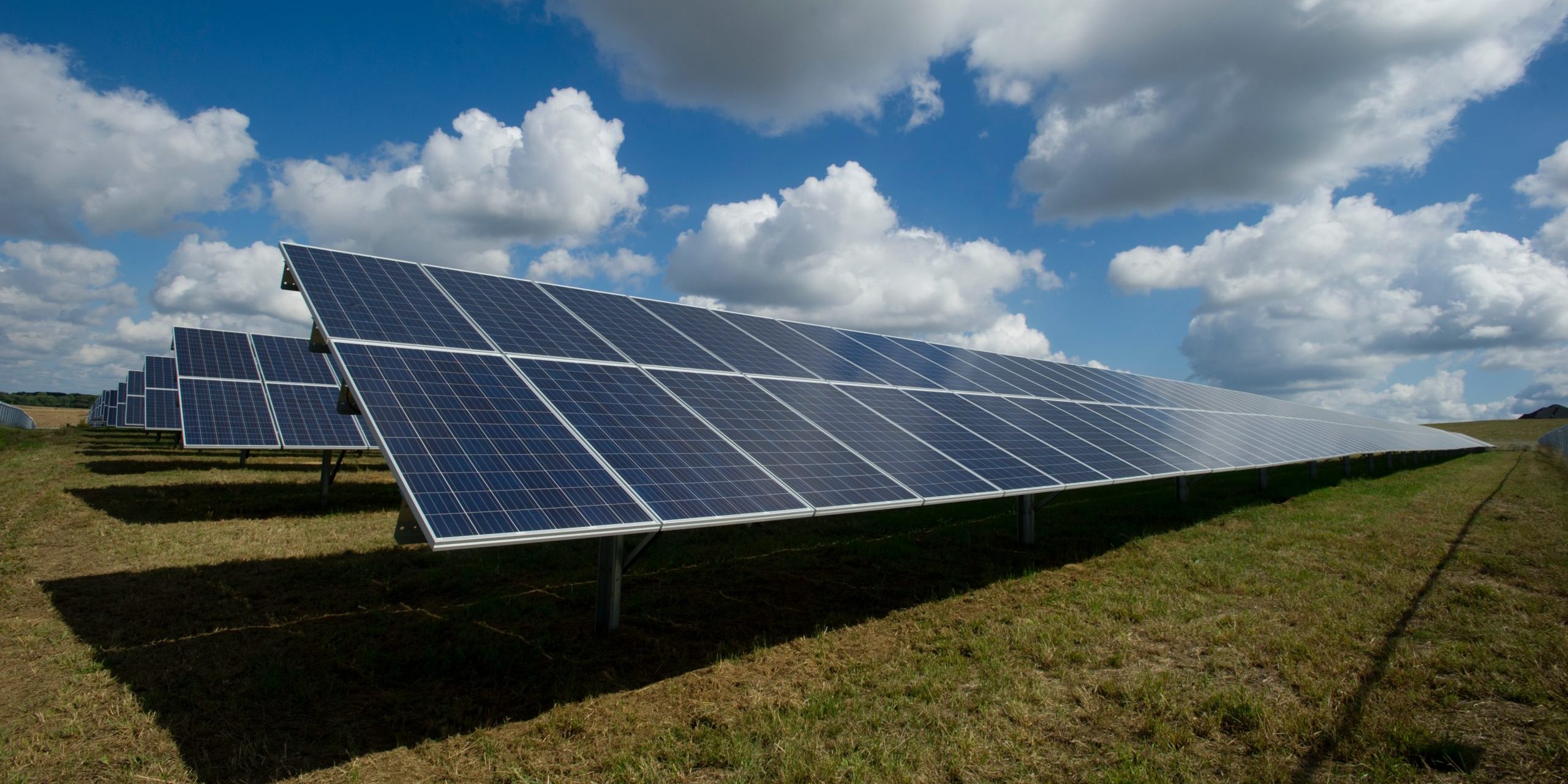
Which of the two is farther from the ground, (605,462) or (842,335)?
(842,335)

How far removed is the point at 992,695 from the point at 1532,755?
4.41 metres

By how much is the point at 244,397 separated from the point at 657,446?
885 inches

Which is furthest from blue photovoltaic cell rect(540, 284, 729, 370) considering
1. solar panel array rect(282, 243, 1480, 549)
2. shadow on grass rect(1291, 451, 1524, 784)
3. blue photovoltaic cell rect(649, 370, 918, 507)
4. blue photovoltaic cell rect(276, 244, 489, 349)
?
shadow on grass rect(1291, 451, 1524, 784)

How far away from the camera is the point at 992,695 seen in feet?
25.4

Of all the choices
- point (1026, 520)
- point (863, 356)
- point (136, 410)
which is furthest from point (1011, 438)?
point (136, 410)

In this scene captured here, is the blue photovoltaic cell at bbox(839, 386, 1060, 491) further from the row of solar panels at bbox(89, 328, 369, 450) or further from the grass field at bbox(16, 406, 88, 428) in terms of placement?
the grass field at bbox(16, 406, 88, 428)

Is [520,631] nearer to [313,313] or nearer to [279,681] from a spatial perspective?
[279,681]

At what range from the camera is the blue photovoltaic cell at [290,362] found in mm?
26703

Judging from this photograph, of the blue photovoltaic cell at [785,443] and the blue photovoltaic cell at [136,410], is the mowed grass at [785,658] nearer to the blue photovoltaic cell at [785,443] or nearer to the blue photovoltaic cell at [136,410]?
the blue photovoltaic cell at [785,443]

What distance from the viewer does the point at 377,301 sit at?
36.1 ft

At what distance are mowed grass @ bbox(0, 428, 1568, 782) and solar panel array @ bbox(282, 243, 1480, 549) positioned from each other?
1907 millimetres

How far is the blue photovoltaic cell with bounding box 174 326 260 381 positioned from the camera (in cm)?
2638

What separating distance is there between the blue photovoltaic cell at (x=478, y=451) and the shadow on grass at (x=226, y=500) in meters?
12.7

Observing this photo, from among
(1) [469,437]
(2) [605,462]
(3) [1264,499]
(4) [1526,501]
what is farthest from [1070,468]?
(4) [1526,501]
